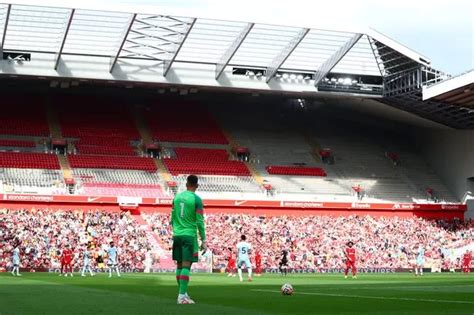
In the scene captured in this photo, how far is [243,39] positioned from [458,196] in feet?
76.1

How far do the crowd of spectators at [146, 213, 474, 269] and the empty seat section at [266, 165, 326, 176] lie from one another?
Answer: 5.80 meters

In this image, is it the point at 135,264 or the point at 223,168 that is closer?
the point at 135,264

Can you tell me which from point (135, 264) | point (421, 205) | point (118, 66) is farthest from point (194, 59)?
point (421, 205)

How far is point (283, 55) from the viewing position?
51.7m

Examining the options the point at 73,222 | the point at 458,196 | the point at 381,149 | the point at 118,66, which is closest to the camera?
the point at 73,222

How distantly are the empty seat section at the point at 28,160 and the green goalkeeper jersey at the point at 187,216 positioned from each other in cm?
4281

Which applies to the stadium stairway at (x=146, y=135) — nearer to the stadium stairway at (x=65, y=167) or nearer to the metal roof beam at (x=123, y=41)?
the stadium stairway at (x=65, y=167)

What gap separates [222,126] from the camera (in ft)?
213

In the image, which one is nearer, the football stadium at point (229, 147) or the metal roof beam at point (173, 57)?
the metal roof beam at point (173, 57)

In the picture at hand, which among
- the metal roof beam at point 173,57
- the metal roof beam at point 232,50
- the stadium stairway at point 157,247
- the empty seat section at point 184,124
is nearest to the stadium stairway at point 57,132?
the stadium stairway at point 157,247

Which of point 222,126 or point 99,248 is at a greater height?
point 222,126

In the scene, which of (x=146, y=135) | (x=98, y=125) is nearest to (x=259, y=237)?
(x=146, y=135)

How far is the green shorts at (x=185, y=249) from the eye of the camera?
1299 cm

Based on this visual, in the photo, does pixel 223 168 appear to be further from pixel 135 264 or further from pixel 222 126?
pixel 135 264
